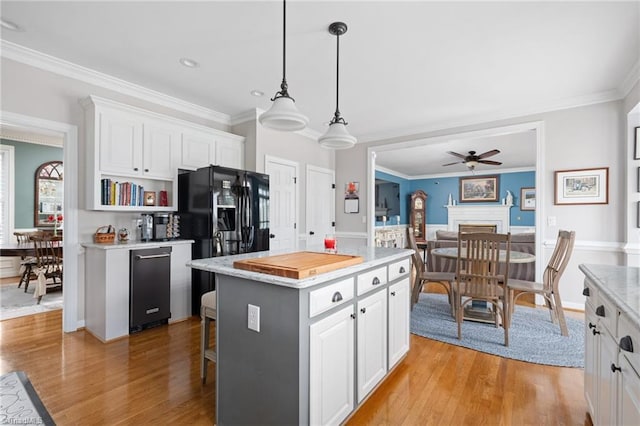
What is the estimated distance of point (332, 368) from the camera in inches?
63.7

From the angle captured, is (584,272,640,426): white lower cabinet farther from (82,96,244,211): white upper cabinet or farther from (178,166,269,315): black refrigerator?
(82,96,244,211): white upper cabinet

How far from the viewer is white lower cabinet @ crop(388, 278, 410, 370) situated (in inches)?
90.2

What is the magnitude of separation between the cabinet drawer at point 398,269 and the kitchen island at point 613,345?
3.65 ft

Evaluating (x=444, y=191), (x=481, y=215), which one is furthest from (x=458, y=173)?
(x=481, y=215)

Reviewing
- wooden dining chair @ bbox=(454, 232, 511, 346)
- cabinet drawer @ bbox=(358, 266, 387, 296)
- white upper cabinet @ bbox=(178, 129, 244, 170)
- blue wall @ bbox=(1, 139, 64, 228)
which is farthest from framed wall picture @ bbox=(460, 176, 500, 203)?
blue wall @ bbox=(1, 139, 64, 228)

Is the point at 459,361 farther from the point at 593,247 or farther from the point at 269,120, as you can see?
the point at 593,247

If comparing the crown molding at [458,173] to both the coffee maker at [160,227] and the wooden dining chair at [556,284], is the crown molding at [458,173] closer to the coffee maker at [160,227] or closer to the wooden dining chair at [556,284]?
the wooden dining chair at [556,284]

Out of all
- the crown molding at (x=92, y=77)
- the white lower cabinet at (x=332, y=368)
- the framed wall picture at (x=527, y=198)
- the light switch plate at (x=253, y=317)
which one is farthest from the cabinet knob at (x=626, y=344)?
the framed wall picture at (x=527, y=198)

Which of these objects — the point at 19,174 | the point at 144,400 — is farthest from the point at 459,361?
the point at 19,174

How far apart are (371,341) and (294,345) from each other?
0.77 meters

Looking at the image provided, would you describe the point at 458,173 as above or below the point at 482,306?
above

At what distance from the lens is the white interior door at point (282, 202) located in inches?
188

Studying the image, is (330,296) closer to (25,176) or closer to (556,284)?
(556,284)

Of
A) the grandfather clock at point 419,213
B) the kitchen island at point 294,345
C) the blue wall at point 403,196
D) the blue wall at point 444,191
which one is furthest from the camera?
the grandfather clock at point 419,213
